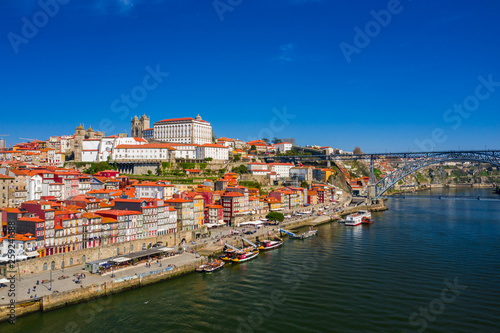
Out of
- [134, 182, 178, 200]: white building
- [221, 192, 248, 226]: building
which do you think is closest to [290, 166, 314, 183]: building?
[221, 192, 248, 226]: building

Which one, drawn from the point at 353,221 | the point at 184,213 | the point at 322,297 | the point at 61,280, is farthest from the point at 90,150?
the point at 322,297

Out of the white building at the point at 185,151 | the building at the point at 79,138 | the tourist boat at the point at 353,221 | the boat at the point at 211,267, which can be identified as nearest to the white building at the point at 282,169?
the white building at the point at 185,151

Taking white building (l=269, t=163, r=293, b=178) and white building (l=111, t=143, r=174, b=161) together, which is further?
white building (l=269, t=163, r=293, b=178)

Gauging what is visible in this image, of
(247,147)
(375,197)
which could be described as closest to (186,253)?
(375,197)

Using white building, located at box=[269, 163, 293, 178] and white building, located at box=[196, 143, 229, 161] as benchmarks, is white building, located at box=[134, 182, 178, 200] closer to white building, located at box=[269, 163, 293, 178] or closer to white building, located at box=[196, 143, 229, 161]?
white building, located at box=[196, 143, 229, 161]

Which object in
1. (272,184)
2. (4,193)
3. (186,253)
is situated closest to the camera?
(186,253)

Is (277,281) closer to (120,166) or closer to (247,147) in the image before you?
(120,166)
